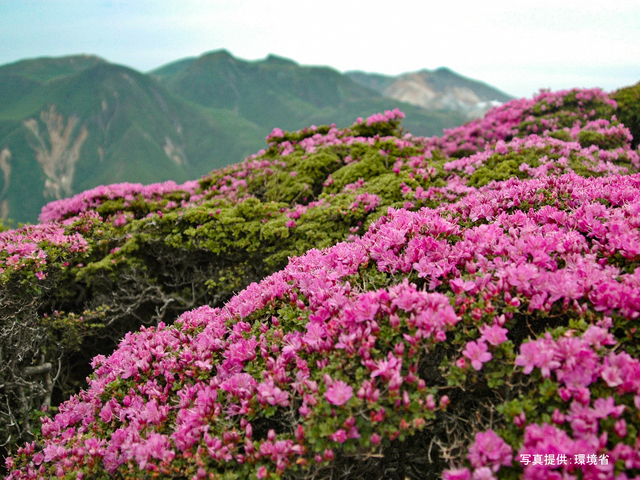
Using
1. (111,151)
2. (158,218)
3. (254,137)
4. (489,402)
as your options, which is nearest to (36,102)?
(111,151)

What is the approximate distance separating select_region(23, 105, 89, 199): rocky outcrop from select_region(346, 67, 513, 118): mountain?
8542 cm

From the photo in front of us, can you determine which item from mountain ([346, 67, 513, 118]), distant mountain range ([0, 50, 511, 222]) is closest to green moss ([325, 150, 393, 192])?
distant mountain range ([0, 50, 511, 222])

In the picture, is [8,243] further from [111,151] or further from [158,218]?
[111,151]

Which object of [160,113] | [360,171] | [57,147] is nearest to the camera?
[360,171]

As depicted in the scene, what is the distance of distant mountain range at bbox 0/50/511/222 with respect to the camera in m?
70.1

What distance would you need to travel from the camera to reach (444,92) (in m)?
114

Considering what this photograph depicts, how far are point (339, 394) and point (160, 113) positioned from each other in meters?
101

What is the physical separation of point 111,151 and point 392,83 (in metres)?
94.2

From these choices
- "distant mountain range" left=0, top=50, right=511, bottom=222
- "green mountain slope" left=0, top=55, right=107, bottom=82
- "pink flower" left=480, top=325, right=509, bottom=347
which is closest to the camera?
"pink flower" left=480, top=325, right=509, bottom=347

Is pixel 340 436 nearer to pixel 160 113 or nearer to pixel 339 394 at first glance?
pixel 339 394

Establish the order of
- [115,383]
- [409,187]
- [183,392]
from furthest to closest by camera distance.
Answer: [409,187], [115,383], [183,392]

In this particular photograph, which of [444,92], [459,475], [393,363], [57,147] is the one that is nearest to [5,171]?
[57,147]

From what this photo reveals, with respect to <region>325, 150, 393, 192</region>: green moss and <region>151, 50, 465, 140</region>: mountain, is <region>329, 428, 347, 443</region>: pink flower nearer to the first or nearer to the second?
<region>325, 150, 393, 192</region>: green moss

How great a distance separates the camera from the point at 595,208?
109 inches
